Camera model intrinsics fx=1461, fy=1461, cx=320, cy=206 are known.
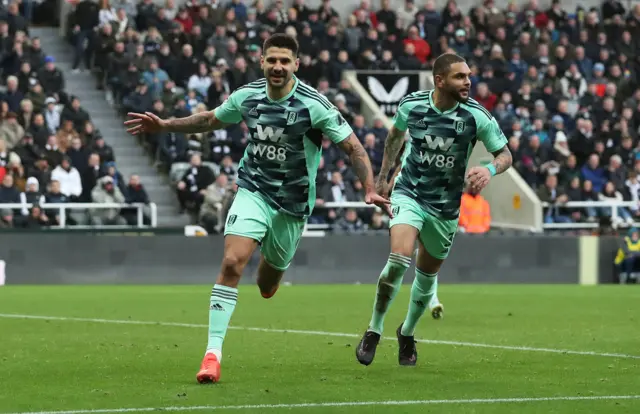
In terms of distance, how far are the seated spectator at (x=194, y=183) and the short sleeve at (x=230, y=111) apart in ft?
56.5

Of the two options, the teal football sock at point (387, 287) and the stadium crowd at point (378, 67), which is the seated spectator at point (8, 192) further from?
the teal football sock at point (387, 287)

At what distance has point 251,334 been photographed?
14266 mm

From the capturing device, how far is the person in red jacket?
114 feet

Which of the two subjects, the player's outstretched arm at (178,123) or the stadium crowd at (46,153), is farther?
the stadium crowd at (46,153)

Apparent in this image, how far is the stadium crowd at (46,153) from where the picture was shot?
25.8 metres

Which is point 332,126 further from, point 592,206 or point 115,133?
point 115,133

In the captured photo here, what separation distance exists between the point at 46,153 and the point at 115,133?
175 inches

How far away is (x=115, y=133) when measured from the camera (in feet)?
101

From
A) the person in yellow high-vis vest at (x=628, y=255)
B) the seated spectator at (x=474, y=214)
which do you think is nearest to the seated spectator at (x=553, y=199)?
the person in yellow high-vis vest at (x=628, y=255)

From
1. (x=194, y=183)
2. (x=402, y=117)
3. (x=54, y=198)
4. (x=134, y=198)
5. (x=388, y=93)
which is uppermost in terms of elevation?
(x=388, y=93)

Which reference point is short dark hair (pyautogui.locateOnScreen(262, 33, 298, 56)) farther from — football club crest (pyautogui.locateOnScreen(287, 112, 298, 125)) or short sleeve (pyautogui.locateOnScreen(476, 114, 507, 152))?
short sleeve (pyautogui.locateOnScreen(476, 114, 507, 152))

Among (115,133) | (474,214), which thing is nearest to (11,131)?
(115,133)

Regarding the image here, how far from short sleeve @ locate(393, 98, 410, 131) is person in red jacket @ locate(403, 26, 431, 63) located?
2375 centimetres


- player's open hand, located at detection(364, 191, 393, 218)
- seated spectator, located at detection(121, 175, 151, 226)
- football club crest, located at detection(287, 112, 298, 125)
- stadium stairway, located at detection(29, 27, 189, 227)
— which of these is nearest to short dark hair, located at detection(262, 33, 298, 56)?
football club crest, located at detection(287, 112, 298, 125)
